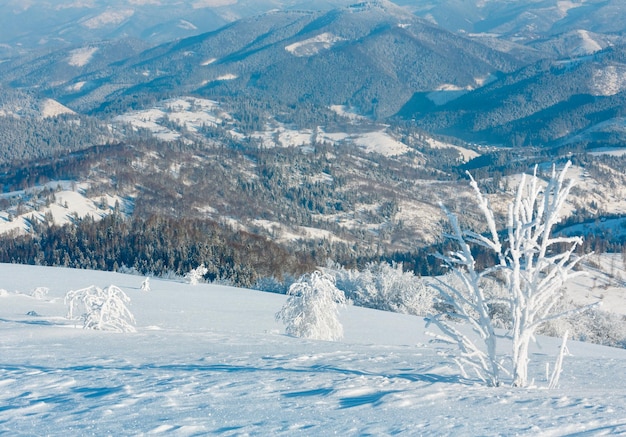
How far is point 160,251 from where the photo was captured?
65312 mm

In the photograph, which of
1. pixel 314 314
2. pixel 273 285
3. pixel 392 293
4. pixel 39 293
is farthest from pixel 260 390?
pixel 273 285

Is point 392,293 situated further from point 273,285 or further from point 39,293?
point 39,293

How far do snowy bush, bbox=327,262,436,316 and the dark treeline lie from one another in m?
9.79

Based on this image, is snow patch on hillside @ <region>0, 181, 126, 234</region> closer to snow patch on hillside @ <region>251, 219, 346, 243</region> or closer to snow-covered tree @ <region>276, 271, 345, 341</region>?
snow patch on hillside @ <region>251, 219, 346, 243</region>

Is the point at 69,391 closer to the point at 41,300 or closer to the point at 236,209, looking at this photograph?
the point at 41,300

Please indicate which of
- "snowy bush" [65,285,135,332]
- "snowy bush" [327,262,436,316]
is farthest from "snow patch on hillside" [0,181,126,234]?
"snowy bush" [65,285,135,332]

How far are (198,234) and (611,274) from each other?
194 ft

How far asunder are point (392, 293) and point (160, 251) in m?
27.4

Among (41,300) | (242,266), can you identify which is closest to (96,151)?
(242,266)

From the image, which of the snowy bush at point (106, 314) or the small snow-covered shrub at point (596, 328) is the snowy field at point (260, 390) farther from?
the small snow-covered shrub at point (596, 328)

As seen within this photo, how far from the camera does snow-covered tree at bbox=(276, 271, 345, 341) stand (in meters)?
25.1

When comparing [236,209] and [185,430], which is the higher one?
[236,209]

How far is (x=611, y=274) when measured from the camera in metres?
96.9

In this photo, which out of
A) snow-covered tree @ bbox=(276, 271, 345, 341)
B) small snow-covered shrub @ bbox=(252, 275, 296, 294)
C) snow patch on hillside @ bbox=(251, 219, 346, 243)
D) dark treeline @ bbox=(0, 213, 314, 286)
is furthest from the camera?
snow patch on hillside @ bbox=(251, 219, 346, 243)
